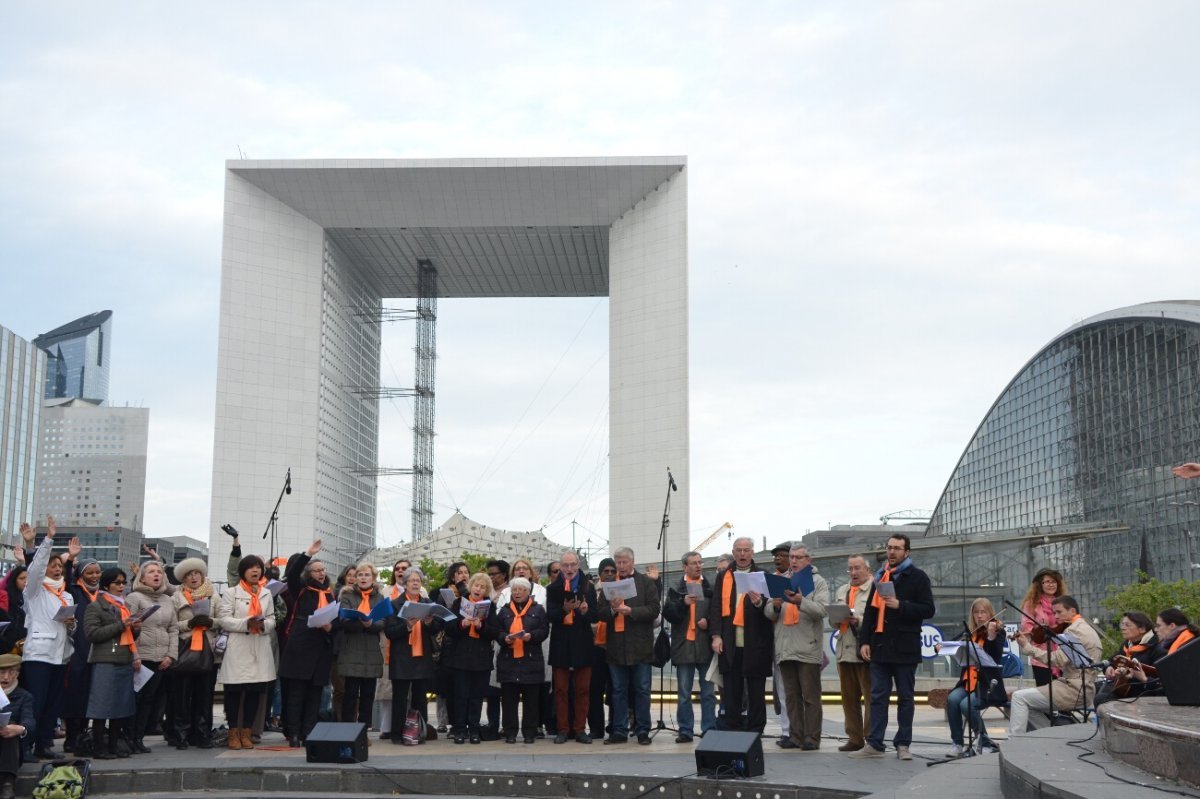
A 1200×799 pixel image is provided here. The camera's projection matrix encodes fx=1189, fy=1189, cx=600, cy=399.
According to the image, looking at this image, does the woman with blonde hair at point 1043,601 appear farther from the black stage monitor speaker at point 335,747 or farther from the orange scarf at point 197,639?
the orange scarf at point 197,639

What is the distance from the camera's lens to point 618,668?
11391mm

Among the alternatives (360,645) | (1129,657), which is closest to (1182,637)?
(1129,657)

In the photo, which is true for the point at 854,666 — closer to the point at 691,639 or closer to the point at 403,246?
the point at 691,639

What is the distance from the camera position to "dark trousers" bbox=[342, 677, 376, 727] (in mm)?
11430

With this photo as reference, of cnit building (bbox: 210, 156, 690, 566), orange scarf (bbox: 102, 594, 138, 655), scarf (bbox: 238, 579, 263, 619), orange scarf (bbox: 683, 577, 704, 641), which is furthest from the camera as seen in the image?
cnit building (bbox: 210, 156, 690, 566)

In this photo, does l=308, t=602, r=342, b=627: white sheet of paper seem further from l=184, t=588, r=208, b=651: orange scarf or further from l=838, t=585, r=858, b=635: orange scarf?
l=838, t=585, r=858, b=635: orange scarf

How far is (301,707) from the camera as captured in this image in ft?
36.2

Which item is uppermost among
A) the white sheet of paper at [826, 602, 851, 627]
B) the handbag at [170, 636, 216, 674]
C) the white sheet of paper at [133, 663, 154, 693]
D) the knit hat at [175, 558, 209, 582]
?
the knit hat at [175, 558, 209, 582]

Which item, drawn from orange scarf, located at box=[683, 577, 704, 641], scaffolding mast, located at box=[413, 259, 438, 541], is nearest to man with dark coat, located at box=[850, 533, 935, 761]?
orange scarf, located at box=[683, 577, 704, 641]

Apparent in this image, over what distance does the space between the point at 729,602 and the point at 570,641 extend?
64.0 inches

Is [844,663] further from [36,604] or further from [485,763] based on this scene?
[36,604]

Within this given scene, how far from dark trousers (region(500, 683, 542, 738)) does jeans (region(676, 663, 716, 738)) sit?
1.43m

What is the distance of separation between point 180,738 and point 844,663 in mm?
6086

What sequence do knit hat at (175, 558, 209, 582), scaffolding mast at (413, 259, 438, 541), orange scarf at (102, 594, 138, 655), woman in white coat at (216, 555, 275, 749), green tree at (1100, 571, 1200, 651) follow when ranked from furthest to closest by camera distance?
scaffolding mast at (413, 259, 438, 541) < green tree at (1100, 571, 1200, 651) < knit hat at (175, 558, 209, 582) < woman in white coat at (216, 555, 275, 749) < orange scarf at (102, 594, 138, 655)
